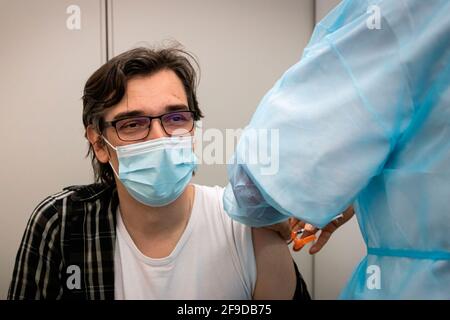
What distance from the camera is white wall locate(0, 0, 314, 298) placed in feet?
4.95

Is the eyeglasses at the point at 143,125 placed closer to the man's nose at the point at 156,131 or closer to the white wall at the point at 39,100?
the man's nose at the point at 156,131

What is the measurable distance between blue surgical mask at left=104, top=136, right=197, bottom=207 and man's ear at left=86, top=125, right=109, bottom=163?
116mm

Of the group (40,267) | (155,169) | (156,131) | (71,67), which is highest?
(71,67)

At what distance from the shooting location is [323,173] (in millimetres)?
595

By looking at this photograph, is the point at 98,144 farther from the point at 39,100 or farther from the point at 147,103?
the point at 39,100

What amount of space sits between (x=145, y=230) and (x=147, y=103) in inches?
→ 15.1

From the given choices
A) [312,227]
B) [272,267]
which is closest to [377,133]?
[312,227]

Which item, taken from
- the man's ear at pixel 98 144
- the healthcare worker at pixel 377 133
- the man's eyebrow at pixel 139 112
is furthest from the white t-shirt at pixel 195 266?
the healthcare worker at pixel 377 133

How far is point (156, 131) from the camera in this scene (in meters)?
1.03

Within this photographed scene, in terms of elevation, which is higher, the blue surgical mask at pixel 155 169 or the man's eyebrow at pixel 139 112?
the man's eyebrow at pixel 139 112

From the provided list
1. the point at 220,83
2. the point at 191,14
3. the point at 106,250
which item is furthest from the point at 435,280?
the point at 191,14

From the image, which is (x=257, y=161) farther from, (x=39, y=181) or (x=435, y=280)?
(x=39, y=181)

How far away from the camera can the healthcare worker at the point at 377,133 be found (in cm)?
57

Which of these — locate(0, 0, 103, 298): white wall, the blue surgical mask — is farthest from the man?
locate(0, 0, 103, 298): white wall
